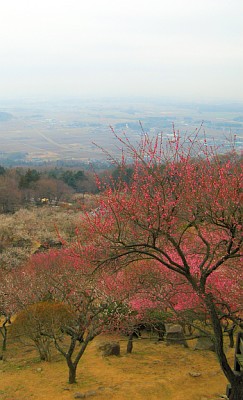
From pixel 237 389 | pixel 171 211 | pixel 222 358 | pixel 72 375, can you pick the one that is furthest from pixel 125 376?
pixel 171 211

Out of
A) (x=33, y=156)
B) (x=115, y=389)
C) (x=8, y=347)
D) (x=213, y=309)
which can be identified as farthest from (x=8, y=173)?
(x=33, y=156)

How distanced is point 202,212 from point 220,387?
20.0ft

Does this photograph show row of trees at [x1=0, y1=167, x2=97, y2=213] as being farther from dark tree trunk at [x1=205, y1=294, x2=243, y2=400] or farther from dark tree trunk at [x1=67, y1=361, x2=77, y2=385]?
dark tree trunk at [x1=205, y1=294, x2=243, y2=400]

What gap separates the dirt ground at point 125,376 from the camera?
9734mm

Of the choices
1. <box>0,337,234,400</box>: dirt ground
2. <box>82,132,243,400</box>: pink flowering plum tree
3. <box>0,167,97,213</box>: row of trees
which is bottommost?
<box>0,337,234,400</box>: dirt ground

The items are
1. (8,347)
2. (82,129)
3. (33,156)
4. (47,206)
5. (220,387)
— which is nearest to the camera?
(220,387)

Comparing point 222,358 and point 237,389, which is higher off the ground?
point 222,358

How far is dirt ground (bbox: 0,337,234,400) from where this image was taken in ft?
31.9

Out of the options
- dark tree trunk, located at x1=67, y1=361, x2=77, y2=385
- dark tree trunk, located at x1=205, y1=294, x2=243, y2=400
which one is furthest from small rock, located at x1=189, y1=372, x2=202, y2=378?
dark tree trunk, located at x1=205, y1=294, x2=243, y2=400

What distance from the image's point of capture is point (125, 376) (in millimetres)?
11227

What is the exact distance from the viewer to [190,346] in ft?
46.2

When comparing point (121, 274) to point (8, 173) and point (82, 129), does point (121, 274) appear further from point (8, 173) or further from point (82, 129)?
point (82, 129)

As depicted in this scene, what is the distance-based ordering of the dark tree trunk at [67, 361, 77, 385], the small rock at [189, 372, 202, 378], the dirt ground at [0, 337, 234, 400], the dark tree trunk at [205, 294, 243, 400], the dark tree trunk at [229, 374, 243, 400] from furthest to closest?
the small rock at [189, 372, 202, 378] → the dark tree trunk at [67, 361, 77, 385] → the dirt ground at [0, 337, 234, 400] → the dark tree trunk at [229, 374, 243, 400] → the dark tree trunk at [205, 294, 243, 400]

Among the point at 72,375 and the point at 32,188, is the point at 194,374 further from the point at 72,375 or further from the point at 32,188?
the point at 32,188
